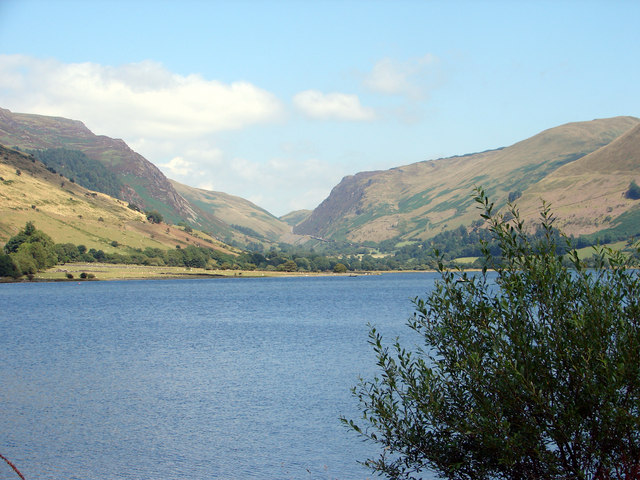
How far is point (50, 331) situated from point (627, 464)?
8789 cm

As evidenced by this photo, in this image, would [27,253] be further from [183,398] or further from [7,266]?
[183,398]

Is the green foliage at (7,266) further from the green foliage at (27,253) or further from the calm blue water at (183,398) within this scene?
the calm blue water at (183,398)

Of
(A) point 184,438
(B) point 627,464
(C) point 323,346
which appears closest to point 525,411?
(B) point 627,464

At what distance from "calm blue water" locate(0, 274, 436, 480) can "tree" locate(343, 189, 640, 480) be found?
45.8ft

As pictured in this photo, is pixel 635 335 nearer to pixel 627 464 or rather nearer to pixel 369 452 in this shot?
pixel 627 464

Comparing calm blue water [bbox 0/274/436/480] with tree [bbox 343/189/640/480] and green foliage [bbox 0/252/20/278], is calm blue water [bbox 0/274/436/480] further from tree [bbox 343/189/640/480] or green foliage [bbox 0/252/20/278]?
green foliage [bbox 0/252/20/278]

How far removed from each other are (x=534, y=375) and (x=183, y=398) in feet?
116

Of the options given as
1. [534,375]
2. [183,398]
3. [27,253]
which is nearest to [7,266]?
[27,253]

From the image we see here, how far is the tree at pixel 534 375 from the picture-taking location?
14250 mm

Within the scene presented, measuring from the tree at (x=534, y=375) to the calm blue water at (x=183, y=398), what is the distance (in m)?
14.0

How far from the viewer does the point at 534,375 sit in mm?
15023

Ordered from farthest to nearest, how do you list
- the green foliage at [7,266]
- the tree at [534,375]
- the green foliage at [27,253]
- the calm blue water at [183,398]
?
the green foliage at [27,253] < the green foliage at [7,266] < the calm blue water at [183,398] < the tree at [534,375]

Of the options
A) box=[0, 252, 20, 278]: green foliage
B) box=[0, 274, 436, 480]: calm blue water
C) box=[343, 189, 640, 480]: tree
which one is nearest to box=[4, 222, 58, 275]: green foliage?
box=[0, 252, 20, 278]: green foliage

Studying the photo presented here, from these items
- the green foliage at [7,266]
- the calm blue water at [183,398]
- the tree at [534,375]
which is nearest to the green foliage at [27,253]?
the green foliage at [7,266]
